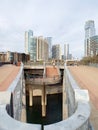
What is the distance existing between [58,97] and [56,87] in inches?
81.4

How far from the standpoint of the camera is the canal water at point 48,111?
2141 centimetres

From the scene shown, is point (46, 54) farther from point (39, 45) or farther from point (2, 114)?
point (2, 114)

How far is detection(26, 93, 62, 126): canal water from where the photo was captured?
2141 cm

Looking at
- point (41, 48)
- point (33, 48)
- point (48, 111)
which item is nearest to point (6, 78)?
point (48, 111)

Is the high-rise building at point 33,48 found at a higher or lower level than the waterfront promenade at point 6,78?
higher

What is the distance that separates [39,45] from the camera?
324 ft

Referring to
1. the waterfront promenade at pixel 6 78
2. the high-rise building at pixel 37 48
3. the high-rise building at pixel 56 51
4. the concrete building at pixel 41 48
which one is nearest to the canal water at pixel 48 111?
the waterfront promenade at pixel 6 78

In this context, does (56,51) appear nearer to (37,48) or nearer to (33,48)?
(33,48)

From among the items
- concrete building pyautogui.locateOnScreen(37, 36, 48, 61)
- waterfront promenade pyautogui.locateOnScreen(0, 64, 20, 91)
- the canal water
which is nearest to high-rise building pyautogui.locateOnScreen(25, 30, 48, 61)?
concrete building pyautogui.locateOnScreen(37, 36, 48, 61)

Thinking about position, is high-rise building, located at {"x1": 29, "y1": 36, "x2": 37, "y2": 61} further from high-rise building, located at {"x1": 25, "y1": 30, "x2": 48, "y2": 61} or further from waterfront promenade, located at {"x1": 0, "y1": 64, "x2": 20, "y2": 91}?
waterfront promenade, located at {"x1": 0, "y1": 64, "x2": 20, "y2": 91}

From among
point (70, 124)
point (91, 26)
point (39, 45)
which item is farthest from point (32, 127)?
point (91, 26)

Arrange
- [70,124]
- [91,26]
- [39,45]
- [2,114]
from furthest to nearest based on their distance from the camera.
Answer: [91,26] → [39,45] → [2,114] → [70,124]

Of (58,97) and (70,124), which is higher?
(70,124)

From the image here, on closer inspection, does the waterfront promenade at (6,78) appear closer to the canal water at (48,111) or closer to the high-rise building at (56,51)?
the canal water at (48,111)
